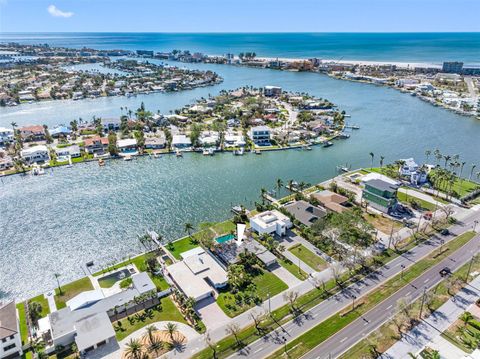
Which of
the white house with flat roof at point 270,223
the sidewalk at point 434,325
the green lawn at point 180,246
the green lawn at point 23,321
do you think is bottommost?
the green lawn at point 23,321

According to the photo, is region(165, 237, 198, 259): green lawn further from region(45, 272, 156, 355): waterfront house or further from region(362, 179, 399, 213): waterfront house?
region(362, 179, 399, 213): waterfront house

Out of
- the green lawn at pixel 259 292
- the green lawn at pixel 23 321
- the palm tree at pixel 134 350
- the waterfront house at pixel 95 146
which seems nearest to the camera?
the palm tree at pixel 134 350

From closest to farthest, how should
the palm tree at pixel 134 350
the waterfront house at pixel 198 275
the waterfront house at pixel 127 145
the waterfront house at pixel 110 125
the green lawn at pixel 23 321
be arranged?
the palm tree at pixel 134 350, the green lawn at pixel 23 321, the waterfront house at pixel 198 275, the waterfront house at pixel 127 145, the waterfront house at pixel 110 125

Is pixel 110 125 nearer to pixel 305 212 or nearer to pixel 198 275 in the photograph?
pixel 305 212

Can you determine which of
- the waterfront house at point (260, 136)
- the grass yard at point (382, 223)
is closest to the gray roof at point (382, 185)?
the grass yard at point (382, 223)

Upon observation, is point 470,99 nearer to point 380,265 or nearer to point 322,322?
point 380,265

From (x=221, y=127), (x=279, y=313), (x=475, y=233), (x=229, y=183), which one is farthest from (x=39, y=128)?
(x=475, y=233)

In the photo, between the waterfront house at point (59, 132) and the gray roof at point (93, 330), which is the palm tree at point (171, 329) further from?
the waterfront house at point (59, 132)

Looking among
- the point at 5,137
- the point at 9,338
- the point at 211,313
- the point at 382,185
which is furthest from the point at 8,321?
the point at 5,137
